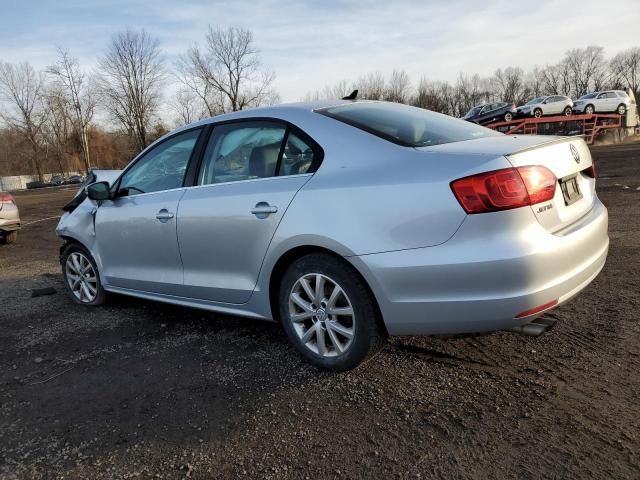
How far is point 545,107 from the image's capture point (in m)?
33.2

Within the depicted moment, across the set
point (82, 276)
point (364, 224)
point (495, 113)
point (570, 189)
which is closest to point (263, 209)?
point (364, 224)

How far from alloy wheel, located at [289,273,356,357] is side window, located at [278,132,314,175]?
2.17 ft

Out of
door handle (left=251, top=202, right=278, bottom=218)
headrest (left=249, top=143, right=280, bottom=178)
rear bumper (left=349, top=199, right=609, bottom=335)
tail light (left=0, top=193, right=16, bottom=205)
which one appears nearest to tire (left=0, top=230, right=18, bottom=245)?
tail light (left=0, top=193, right=16, bottom=205)

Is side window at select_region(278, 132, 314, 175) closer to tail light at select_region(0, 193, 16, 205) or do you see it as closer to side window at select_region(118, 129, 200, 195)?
side window at select_region(118, 129, 200, 195)

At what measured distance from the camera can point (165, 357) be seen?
137 inches

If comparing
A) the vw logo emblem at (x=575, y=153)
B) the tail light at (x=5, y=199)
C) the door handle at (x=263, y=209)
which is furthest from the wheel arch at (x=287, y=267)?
the tail light at (x=5, y=199)

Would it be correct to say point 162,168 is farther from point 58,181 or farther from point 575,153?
point 58,181

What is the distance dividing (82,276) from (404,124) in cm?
344

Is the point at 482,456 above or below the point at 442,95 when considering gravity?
below

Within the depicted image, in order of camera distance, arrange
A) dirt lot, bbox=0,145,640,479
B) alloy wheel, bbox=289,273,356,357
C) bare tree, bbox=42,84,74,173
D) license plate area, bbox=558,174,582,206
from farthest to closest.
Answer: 1. bare tree, bbox=42,84,74,173
2. alloy wheel, bbox=289,273,356,357
3. license plate area, bbox=558,174,582,206
4. dirt lot, bbox=0,145,640,479

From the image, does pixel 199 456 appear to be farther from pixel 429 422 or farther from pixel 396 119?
pixel 396 119

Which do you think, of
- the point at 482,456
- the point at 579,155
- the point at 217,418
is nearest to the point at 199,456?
the point at 217,418

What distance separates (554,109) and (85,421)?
36.7 meters

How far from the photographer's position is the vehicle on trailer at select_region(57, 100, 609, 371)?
94.8 inches
